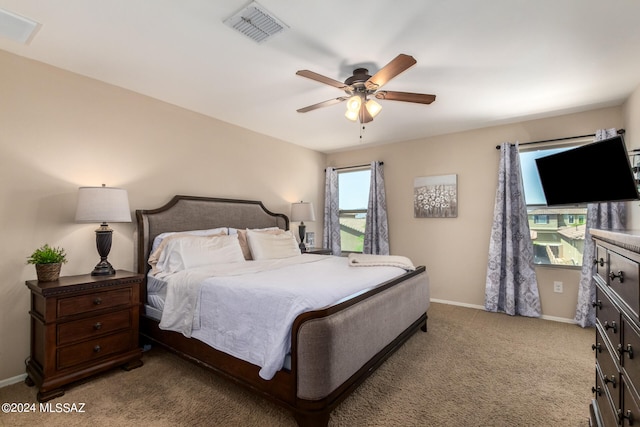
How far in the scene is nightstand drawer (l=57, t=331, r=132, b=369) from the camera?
2.16 m

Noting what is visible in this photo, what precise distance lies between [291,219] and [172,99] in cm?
230

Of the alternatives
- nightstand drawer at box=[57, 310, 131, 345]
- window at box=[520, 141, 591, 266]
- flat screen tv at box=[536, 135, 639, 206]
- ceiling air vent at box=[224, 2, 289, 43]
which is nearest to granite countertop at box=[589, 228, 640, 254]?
flat screen tv at box=[536, 135, 639, 206]

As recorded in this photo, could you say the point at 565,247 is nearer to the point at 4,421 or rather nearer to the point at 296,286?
the point at 296,286

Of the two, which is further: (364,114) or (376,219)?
(376,219)

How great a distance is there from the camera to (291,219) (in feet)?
15.6

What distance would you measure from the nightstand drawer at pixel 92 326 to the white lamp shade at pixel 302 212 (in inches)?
103

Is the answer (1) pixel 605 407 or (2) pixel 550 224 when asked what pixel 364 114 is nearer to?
(1) pixel 605 407

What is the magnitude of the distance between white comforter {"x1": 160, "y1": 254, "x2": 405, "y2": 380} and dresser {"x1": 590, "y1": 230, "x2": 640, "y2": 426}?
134 centimetres

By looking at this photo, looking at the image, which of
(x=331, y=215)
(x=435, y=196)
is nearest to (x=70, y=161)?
(x=331, y=215)

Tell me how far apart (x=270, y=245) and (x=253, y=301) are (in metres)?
1.71

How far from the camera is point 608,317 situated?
1373 mm

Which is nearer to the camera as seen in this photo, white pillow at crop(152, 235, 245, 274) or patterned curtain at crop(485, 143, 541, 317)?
white pillow at crop(152, 235, 245, 274)

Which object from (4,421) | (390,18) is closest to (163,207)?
(4,421)

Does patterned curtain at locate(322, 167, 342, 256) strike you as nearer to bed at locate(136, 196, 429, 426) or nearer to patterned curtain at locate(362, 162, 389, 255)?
patterned curtain at locate(362, 162, 389, 255)
